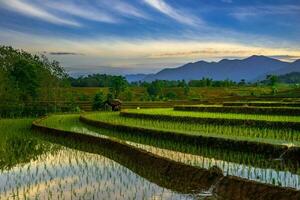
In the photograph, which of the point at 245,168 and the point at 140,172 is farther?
the point at 140,172

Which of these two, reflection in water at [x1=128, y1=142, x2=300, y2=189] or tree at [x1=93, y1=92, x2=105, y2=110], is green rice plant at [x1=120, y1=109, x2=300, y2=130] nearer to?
reflection in water at [x1=128, y1=142, x2=300, y2=189]

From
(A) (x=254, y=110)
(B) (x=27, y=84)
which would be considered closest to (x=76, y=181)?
(A) (x=254, y=110)

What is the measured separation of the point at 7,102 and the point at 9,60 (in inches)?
411

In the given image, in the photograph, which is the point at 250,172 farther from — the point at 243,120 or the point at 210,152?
the point at 243,120

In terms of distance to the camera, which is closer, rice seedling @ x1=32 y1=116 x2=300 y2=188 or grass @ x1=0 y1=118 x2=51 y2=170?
rice seedling @ x1=32 y1=116 x2=300 y2=188

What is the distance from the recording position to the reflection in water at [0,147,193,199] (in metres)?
8.43

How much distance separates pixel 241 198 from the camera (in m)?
7.48

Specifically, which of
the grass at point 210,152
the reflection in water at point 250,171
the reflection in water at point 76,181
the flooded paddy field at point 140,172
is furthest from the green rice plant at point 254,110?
the reflection in water at point 76,181

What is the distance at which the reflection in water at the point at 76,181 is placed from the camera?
27.7ft

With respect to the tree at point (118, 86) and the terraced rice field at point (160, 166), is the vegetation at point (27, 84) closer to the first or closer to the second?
the tree at point (118, 86)

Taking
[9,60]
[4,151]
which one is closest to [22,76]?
[9,60]

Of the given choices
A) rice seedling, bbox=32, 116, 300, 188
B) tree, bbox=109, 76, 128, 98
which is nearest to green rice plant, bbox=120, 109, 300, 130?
rice seedling, bbox=32, 116, 300, 188

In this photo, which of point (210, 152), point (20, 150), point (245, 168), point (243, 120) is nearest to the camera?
point (245, 168)

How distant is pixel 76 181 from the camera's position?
988cm
